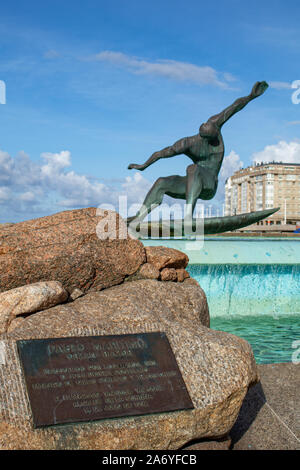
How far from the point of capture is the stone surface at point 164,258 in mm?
5016

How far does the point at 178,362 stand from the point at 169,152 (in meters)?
5.14

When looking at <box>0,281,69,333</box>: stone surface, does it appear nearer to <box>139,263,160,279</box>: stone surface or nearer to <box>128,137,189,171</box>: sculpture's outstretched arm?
<box>139,263,160,279</box>: stone surface

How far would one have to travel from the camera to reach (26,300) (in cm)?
400

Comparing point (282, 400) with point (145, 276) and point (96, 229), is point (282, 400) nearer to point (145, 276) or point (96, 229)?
point (145, 276)

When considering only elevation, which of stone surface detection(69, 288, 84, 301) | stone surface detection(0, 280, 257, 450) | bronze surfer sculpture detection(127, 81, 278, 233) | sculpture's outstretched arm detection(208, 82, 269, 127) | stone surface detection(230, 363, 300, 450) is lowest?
stone surface detection(230, 363, 300, 450)

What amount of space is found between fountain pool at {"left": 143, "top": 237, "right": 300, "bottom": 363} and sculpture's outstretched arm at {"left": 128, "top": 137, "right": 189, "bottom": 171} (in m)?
1.87

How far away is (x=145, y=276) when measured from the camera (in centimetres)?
486

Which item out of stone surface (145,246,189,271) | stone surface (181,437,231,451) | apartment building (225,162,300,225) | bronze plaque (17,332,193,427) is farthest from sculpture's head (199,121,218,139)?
apartment building (225,162,300,225)

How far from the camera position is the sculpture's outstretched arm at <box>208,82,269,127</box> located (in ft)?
24.9

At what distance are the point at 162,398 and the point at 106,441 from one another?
440 mm

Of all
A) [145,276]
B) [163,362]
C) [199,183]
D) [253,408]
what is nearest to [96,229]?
[145,276]

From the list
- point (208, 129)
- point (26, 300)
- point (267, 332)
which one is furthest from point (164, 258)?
point (208, 129)

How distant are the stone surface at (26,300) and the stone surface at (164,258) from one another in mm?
1209

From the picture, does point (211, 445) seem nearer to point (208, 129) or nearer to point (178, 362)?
point (178, 362)
